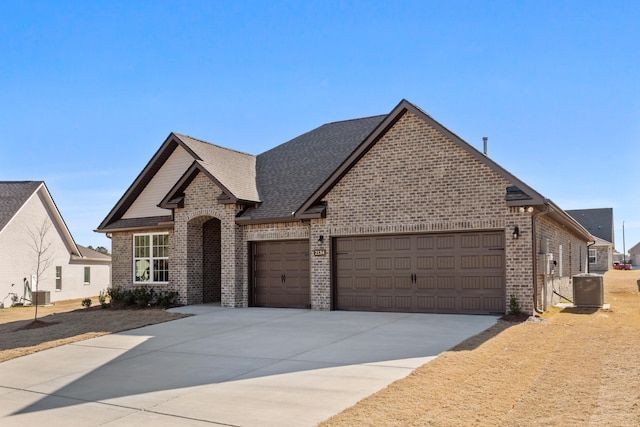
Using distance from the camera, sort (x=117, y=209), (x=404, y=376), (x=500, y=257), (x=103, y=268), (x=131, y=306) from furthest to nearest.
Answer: (x=103, y=268), (x=117, y=209), (x=131, y=306), (x=500, y=257), (x=404, y=376)

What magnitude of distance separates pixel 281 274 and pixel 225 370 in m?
10.0

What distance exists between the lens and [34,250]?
32.1 meters

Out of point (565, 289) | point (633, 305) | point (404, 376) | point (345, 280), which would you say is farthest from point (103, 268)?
point (404, 376)

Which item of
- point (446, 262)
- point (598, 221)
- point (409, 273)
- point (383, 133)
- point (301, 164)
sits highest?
point (383, 133)

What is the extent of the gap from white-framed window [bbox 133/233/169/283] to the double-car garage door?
572 cm

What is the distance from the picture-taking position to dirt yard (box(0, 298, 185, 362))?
1427cm

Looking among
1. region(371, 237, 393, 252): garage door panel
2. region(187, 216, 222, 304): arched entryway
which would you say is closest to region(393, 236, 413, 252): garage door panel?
region(371, 237, 393, 252): garage door panel

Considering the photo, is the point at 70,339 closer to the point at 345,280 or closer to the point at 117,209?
the point at 345,280

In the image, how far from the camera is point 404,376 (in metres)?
9.26

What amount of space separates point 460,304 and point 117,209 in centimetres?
1499

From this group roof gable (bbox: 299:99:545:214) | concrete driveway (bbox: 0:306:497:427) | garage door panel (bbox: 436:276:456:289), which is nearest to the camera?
concrete driveway (bbox: 0:306:497:427)

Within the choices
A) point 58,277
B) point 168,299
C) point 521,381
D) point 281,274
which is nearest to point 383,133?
point 281,274

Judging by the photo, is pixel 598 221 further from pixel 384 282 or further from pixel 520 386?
pixel 520 386

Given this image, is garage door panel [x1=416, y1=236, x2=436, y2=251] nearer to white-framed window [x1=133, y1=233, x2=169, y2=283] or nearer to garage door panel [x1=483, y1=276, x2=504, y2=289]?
garage door panel [x1=483, y1=276, x2=504, y2=289]
